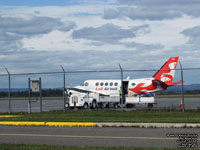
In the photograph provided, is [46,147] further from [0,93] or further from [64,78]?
[0,93]

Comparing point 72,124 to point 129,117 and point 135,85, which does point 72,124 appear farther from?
Answer: point 135,85

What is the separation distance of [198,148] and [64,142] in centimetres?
373

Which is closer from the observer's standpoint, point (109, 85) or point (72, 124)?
point (72, 124)

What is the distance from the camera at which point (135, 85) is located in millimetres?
39250

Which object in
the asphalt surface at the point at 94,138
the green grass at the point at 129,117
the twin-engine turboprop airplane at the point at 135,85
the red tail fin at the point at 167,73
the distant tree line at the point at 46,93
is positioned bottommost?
the asphalt surface at the point at 94,138

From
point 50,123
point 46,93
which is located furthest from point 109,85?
point 50,123

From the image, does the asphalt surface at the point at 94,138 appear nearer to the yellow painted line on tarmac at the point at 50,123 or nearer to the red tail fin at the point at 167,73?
the yellow painted line on tarmac at the point at 50,123

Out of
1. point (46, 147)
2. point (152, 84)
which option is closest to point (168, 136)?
point (46, 147)

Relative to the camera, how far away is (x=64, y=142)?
1147 cm

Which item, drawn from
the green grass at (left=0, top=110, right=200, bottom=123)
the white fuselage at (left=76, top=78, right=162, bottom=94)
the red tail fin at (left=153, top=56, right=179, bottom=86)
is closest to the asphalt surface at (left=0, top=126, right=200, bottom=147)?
the green grass at (left=0, top=110, right=200, bottom=123)

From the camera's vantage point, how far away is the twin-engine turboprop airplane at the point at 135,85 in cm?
3844

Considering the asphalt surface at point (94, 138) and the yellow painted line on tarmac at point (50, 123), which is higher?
the yellow painted line on tarmac at point (50, 123)

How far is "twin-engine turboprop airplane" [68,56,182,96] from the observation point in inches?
1513

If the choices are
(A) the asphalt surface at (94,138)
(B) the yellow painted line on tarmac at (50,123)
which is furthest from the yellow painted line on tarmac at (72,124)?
(A) the asphalt surface at (94,138)
